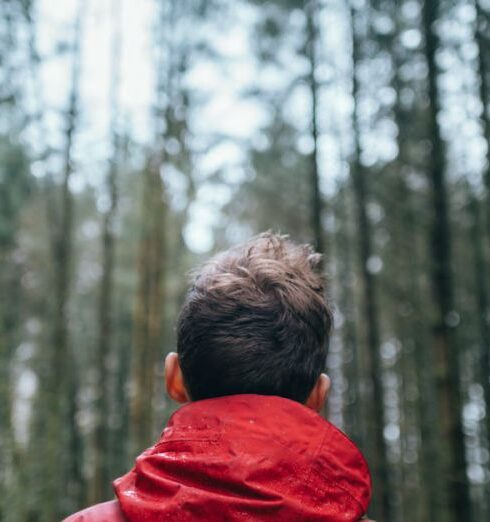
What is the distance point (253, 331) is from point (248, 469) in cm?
21

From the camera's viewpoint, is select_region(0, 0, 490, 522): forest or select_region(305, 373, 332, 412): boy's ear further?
select_region(0, 0, 490, 522): forest

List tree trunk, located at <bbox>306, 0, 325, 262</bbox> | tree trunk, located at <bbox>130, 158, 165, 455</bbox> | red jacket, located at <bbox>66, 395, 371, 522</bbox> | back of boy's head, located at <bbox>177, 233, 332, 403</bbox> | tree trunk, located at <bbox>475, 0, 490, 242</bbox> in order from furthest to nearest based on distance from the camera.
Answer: tree trunk, located at <bbox>130, 158, 165, 455</bbox>, tree trunk, located at <bbox>306, 0, 325, 262</bbox>, tree trunk, located at <bbox>475, 0, 490, 242</bbox>, back of boy's head, located at <bbox>177, 233, 332, 403</bbox>, red jacket, located at <bbox>66, 395, 371, 522</bbox>

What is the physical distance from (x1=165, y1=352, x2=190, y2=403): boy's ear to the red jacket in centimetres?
11

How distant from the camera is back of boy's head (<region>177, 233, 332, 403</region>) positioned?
983mm

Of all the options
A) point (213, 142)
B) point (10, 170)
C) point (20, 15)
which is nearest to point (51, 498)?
point (10, 170)

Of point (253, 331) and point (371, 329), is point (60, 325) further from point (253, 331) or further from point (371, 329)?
point (253, 331)

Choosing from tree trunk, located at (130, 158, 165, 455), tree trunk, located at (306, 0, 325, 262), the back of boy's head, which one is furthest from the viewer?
tree trunk, located at (130, 158, 165, 455)

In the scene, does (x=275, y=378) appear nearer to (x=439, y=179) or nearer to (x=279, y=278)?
(x=279, y=278)

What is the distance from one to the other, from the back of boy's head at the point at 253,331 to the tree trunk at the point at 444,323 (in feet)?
10.8

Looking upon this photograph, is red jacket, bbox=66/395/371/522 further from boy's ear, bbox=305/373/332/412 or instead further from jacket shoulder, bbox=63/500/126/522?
boy's ear, bbox=305/373/332/412

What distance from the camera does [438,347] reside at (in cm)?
419

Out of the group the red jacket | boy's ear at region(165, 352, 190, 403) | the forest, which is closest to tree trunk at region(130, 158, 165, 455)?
the forest

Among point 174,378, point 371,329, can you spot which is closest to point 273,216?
point 371,329

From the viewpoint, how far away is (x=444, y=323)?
13.6 feet
